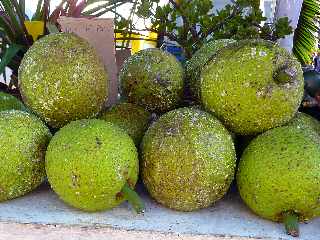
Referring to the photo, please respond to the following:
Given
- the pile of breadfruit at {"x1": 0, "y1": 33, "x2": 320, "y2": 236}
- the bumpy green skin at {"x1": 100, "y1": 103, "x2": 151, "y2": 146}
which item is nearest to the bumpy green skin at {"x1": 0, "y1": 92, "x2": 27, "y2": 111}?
the pile of breadfruit at {"x1": 0, "y1": 33, "x2": 320, "y2": 236}

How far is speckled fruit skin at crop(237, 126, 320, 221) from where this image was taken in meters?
1.02

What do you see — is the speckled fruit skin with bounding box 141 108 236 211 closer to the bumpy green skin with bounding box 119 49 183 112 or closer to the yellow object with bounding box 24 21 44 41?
the bumpy green skin with bounding box 119 49 183 112

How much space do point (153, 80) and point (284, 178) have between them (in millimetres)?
459

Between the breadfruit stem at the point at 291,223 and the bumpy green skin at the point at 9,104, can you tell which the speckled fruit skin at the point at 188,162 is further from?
the bumpy green skin at the point at 9,104

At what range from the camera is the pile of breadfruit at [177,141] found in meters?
1.03

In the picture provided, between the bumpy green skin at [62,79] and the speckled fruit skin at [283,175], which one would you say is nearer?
the speckled fruit skin at [283,175]

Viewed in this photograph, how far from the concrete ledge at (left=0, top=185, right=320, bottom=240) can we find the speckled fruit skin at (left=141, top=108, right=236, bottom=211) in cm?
5

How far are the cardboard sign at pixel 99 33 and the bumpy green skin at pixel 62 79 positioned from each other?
0.26m

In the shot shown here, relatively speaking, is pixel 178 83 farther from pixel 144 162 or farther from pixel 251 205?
pixel 251 205

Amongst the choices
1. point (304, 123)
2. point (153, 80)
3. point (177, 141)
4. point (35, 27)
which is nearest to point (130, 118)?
point (153, 80)

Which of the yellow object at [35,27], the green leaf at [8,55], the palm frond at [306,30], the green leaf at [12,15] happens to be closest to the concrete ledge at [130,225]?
the green leaf at [8,55]

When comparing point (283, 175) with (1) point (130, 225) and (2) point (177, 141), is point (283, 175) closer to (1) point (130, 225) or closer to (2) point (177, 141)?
(2) point (177, 141)

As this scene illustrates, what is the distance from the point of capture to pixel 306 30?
338cm

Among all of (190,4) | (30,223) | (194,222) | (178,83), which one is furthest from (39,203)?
(190,4)
